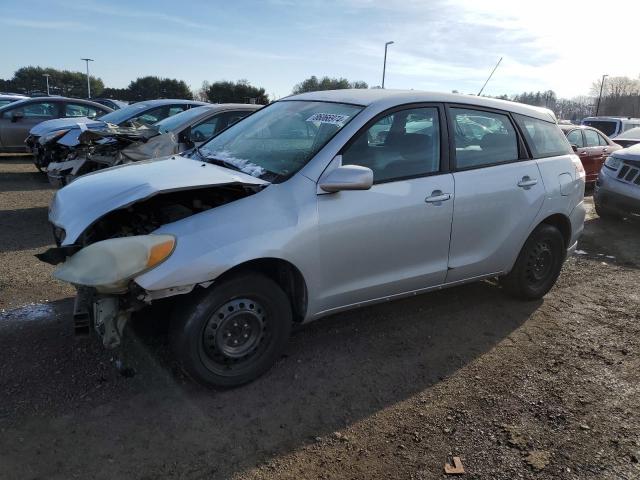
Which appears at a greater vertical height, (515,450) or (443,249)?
(443,249)

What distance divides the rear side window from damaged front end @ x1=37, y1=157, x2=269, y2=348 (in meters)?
2.62

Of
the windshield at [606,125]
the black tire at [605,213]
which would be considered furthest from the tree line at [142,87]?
the black tire at [605,213]

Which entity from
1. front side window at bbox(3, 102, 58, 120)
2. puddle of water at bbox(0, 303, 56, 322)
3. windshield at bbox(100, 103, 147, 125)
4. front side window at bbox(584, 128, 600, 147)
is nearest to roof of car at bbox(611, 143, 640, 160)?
front side window at bbox(584, 128, 600, 147)

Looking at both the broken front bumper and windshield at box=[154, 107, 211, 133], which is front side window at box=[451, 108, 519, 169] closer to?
the broken front bumper

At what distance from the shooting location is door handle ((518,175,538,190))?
4336mm

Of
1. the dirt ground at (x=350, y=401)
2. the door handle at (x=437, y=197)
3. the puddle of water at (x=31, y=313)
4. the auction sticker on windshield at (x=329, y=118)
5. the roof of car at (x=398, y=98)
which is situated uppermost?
the roof of car at (x=398, y=98)

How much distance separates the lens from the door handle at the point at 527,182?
4.34 m

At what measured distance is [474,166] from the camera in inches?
161

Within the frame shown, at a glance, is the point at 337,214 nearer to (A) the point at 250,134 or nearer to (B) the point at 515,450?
(A) the point at 250,134

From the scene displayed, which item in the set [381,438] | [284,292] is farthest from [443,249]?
[381,438]

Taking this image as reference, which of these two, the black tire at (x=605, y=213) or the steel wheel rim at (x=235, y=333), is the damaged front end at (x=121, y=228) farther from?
the black tire at (x=605, y=213)

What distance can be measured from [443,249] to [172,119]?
5.37 meters

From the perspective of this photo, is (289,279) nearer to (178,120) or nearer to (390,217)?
(390,217)

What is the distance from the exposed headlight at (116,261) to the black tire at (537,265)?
125 inches
